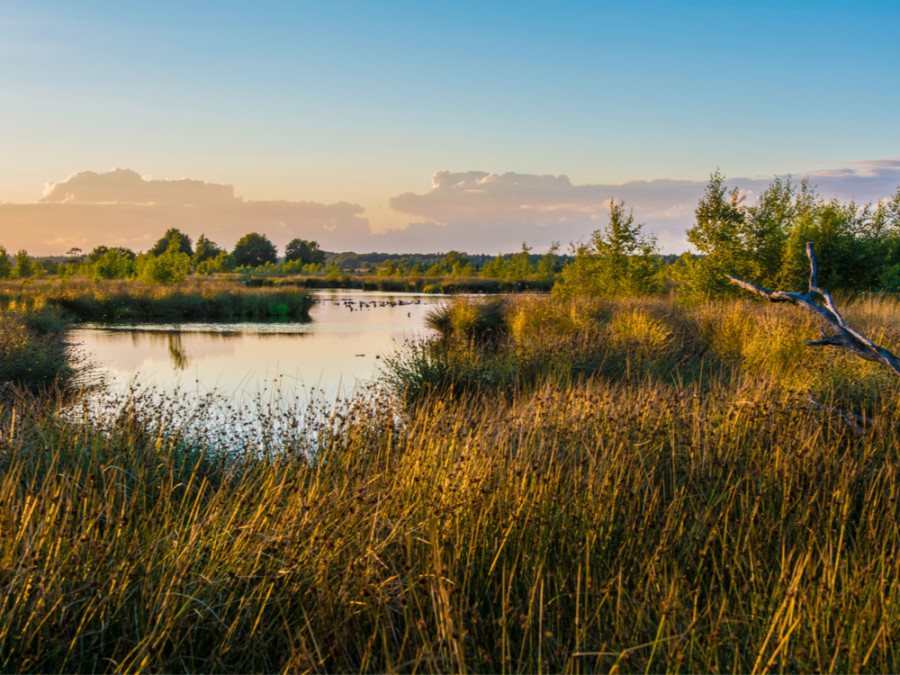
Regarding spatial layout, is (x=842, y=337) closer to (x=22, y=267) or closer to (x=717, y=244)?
(x=717, y=244)

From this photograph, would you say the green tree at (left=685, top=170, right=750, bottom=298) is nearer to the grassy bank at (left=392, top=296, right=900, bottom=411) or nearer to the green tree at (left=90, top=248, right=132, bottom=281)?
the grassy bank at (left=392, top=296, right=900, bottom=411)

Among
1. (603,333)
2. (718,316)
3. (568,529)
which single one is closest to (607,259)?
(718,316)

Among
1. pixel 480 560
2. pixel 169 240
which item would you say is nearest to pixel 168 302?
pixel 480 560

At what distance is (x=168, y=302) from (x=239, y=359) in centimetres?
1473

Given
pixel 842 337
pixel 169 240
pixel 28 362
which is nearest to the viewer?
pixel 842 337

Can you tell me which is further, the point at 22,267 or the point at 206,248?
the point at 206,248

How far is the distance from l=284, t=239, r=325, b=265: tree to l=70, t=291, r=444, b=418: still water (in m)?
87.5

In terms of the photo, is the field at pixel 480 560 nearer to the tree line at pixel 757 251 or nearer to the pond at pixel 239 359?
the pond at pixel 239 359

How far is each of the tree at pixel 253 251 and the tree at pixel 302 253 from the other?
4802 mm

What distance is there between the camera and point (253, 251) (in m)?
107

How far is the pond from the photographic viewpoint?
963 cm

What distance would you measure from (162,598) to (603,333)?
10032mm

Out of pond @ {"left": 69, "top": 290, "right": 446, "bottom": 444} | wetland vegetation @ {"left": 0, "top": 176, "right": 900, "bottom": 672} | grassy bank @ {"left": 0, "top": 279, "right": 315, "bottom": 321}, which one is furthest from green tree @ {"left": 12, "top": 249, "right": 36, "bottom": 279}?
wetland vegetation @ {"left": 0, "top": 176, "right": 900, "bottom": 672}

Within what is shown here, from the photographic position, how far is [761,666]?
2332mm
